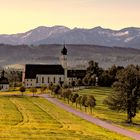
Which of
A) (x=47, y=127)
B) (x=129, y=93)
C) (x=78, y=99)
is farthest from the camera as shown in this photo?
(x=78, y=99)

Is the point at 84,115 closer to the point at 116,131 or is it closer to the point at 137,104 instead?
the point at 137,104

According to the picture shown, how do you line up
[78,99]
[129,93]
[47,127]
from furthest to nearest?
[78,99]
[129,93]
[47,127]

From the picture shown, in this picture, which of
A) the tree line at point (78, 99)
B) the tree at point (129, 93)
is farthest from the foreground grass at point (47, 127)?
the tree at point (129, 93)

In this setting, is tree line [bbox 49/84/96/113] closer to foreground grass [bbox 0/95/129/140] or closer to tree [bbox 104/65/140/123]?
foreground grass [bbox 0/95/129/140]

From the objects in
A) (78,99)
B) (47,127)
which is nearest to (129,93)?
(78,99)

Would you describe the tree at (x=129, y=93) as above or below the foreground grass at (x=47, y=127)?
above

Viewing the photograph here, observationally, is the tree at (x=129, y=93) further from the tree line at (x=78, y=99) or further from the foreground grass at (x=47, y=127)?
the tree line at (x=78, y=99)

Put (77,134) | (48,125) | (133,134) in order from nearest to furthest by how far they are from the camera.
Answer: (77,134), (133,134), (48,125)

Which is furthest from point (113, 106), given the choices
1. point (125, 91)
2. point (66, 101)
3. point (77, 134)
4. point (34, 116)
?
point (66, 101)

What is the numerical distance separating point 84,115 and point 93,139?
3882 centimetres

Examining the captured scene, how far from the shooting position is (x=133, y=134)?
7462cm

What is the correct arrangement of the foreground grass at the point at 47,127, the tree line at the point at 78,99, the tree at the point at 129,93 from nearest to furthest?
1. the foreground grass at the point at 47,127
2. the tree at the point at 129,93
3. the tree line at the point at 78,99

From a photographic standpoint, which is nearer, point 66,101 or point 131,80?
point 131,80

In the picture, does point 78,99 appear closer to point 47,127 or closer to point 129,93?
point 129,93
